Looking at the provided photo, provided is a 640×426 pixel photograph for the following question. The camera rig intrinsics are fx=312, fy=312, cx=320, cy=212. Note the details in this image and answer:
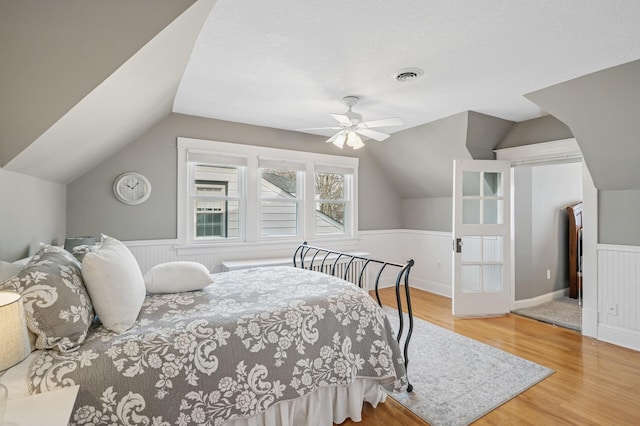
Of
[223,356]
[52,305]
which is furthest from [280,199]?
[52,305]

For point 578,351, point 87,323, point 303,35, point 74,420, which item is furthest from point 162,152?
point 578,351

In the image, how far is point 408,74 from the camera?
266 centimetres

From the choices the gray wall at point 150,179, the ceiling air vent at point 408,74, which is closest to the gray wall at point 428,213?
the gray wall at point 150,179

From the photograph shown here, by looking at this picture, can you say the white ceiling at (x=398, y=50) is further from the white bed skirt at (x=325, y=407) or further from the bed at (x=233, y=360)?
the white bed skirt at (x=325, y=407)

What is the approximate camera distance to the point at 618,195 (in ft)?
10.6

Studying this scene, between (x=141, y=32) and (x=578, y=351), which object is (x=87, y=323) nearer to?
(x=141, y=32)

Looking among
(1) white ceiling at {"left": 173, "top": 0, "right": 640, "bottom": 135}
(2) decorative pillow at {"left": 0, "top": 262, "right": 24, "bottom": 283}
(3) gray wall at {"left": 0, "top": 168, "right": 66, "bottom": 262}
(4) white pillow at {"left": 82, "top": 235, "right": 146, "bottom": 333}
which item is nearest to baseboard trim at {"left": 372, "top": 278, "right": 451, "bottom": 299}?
(1) white ceiling at {"left": 173, "top": 0, "right": 640, "bottom": 135}

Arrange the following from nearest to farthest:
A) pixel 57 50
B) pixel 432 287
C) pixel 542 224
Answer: pixel 57 50
pixel 542 224
pixel 432 287

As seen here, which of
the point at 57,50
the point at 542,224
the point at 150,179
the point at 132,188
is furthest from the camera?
the point at 542,224

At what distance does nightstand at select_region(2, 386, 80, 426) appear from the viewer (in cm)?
92

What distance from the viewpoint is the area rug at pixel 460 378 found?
2090 mm

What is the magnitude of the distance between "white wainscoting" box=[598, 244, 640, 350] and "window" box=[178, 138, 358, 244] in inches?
123

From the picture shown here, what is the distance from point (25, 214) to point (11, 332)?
1.74 meters

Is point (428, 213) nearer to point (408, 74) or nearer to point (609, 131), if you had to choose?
point (609, 131)
